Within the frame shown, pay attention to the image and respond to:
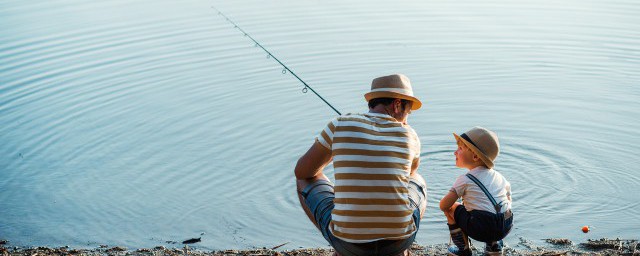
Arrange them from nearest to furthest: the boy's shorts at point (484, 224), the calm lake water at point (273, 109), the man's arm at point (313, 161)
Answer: the man's arm at point (313, 161)
the boy's shorts at point (484, 224)
the calm lake water at point (273, 109)

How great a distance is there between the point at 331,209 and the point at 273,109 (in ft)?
15.3

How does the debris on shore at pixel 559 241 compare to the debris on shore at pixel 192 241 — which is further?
the debris on shore at pixel 192 241

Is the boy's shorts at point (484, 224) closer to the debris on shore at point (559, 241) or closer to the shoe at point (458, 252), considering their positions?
the shoe at point (458, 252)

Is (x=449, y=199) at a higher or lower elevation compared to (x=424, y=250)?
higher

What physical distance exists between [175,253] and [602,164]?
11.6 ft

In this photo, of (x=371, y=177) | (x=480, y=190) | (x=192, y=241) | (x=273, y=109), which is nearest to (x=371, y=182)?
(x=371, y=177)

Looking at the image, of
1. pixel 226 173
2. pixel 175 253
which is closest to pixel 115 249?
Result: pixel 175 253

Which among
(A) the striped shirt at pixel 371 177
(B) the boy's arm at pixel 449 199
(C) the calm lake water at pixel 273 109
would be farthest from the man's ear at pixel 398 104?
(C) the calm lake water at pixel 273 109

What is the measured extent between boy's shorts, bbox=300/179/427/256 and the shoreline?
3.04 ft

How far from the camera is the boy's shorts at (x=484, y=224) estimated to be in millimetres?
4012

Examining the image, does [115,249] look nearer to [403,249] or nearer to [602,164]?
[403,249]

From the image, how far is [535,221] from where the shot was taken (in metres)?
5.49

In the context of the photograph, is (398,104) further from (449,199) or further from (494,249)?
(494,249)

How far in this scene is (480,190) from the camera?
4035mm
